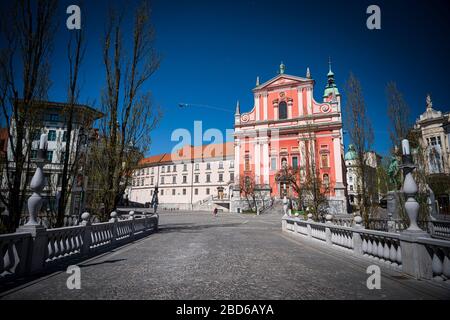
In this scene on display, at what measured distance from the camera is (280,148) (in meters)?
45.0

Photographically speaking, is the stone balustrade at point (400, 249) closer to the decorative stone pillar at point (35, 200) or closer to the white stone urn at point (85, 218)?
the decorative stone pillar at point (35, 200)

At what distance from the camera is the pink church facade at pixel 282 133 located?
4156 centimetres

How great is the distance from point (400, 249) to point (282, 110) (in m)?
43.0

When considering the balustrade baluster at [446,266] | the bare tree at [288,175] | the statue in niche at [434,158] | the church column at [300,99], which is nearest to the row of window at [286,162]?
the bare tree at [288,175]

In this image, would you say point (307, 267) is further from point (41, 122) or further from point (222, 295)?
point (41, 122)

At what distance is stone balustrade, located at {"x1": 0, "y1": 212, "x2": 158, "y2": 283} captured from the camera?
14.4 ft

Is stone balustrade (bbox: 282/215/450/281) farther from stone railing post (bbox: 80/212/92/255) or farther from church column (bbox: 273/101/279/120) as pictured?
church column (bbox: 273/101/279/120)

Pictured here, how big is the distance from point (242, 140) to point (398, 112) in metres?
35.1

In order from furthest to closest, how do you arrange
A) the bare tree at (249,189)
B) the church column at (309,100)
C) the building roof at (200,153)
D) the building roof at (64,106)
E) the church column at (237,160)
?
the building roof at (200,153)
the church column at (237,160)
the church column at (309,100)
the bare tree at (249,189)
the building roof at (64,106)

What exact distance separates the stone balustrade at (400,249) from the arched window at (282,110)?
38.9m

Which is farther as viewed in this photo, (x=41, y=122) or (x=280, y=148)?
(x=280, y=148)

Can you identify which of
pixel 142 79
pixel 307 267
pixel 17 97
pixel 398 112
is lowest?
pixel 307 267

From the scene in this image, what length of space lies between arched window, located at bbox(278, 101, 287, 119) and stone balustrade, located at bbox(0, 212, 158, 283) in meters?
40.9
